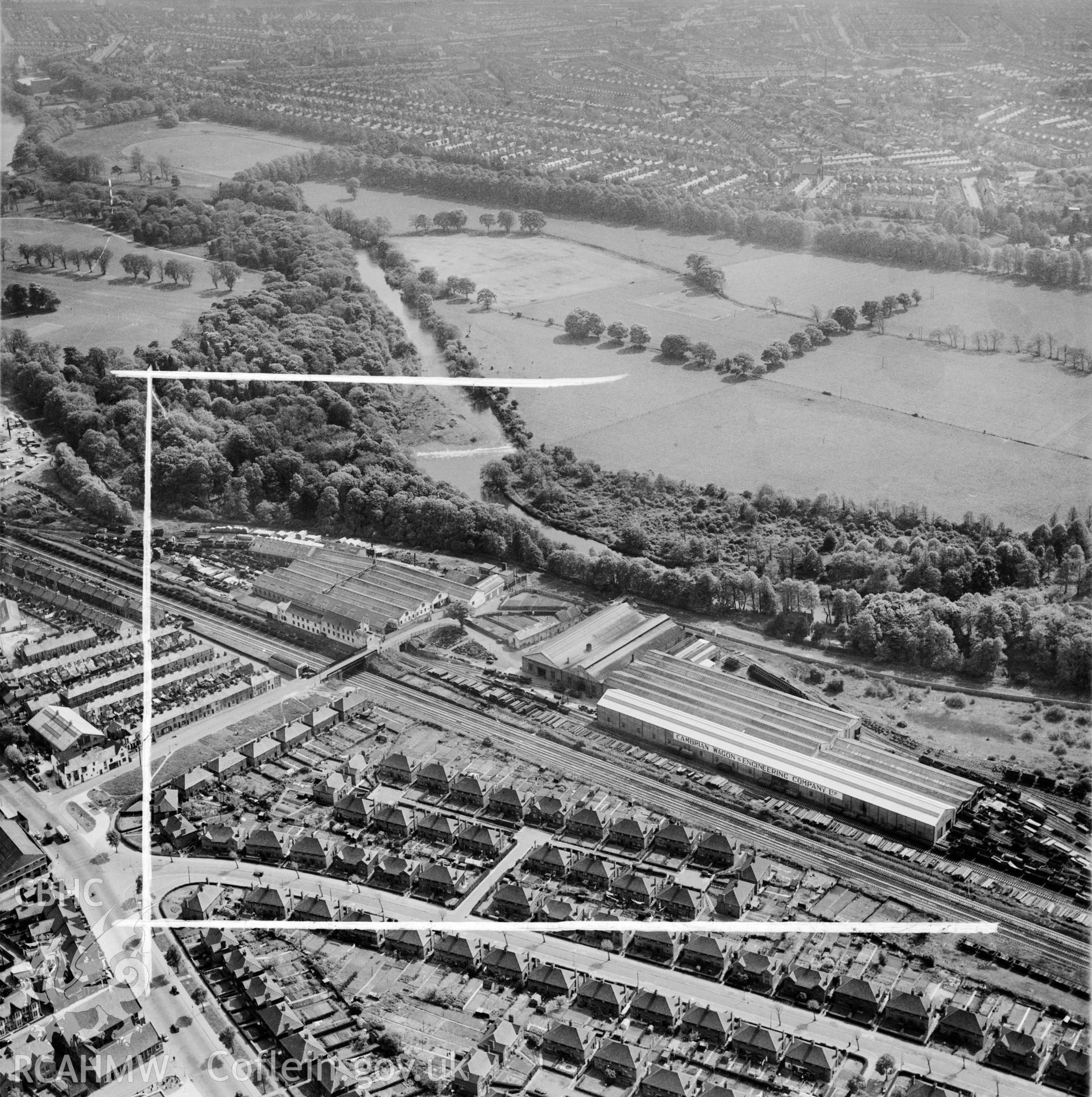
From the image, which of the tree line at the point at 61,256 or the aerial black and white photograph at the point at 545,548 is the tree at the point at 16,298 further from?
the tree line at the point at 61,256

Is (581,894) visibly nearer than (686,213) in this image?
Yes

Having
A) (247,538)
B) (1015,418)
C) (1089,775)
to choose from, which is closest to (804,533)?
(1015,418)

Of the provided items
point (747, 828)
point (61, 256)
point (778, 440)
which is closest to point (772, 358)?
point (778, 440)

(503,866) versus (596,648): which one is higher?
(596,648)

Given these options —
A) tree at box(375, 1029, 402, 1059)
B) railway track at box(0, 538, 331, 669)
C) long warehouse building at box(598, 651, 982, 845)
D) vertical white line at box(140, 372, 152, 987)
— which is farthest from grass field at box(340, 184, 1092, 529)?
tree at box(375, 1029, 402, 1059)

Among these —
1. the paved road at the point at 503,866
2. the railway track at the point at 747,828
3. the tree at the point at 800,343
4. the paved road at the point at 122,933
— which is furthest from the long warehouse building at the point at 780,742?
the tree at the point at 800,343

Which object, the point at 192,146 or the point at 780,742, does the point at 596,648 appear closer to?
the point at 780,742
